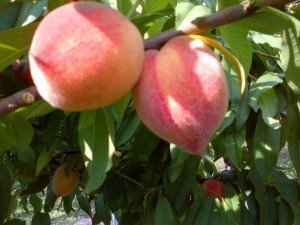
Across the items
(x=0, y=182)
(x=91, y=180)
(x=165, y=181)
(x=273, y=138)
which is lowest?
(x=165, y=181)

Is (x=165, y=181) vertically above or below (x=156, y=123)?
below

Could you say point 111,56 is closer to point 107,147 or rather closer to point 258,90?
point 107,147

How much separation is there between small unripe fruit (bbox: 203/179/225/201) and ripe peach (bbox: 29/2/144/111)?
0.85 metres

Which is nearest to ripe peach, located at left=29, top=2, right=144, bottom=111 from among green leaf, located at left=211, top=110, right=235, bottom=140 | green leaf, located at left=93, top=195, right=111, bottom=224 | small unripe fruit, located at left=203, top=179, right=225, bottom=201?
green leaf, located at left=211, top=110, right=235, bottom=140

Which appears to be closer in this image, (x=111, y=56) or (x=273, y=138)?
(x=111, y=56)

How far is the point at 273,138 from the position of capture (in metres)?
1.08

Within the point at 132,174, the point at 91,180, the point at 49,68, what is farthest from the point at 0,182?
the point at 49,68

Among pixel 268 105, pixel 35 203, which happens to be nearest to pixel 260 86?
pixel 268 105

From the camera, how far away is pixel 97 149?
2.40 ft

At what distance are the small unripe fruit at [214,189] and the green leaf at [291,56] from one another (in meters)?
0.70

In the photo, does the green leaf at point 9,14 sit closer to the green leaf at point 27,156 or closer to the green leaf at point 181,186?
the green leaf at point 27,156

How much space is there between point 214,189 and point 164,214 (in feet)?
0.77

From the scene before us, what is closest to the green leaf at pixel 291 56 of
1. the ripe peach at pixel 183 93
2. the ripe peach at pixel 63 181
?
the ripe peach at pixel 183 93

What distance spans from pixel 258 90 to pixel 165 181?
16.1 inches
